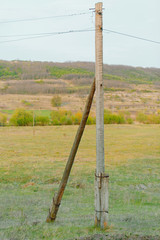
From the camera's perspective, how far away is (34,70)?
116 meters

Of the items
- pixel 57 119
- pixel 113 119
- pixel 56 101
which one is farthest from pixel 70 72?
pixel 57 119

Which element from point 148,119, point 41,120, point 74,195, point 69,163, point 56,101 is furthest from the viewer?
point 56,101

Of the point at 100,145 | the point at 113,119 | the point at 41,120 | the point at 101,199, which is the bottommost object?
the point at 113,119

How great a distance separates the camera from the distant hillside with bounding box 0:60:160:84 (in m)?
106

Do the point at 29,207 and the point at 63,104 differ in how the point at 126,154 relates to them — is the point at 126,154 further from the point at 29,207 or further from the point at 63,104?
the point at 63,104

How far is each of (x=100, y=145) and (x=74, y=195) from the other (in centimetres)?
464

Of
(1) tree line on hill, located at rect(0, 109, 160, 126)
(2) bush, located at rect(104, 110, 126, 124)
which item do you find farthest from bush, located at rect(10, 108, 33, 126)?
(2) bush, located at rect(104, 110, 126, 124)

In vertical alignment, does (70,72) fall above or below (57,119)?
above

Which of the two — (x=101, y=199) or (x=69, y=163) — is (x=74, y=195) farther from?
(x=101, y=199)

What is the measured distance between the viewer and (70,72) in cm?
11731

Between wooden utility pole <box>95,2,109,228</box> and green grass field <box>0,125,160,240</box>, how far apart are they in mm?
276

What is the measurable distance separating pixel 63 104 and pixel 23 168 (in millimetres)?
60327

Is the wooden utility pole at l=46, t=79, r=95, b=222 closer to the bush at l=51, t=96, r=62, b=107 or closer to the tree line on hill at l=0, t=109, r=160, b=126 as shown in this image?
the tree line on hill at l=0, t=109, r=160, b=126

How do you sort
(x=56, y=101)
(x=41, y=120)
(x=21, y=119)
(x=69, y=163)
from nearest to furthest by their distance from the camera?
(x=69, y=163) → (x=21, y=119) → (x=41, y=120) → (x=56, y=101)
